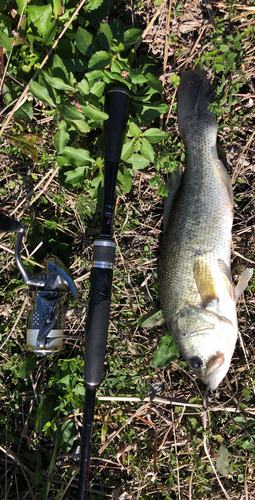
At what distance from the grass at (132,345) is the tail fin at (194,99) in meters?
0.13

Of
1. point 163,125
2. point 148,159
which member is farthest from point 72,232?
point 163,125

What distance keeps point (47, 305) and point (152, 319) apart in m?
0.85

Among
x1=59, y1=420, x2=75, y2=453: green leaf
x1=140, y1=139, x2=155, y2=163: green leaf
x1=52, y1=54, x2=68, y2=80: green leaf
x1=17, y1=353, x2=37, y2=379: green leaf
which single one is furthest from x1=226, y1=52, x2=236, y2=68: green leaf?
x1=59, y1=420, x2=75, y2=453: green leaf

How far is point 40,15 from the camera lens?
2152 millimetres

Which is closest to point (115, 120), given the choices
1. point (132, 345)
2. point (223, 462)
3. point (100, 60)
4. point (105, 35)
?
point (100, 60)

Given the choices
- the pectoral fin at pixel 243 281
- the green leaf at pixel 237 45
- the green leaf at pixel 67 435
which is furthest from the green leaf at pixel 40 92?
the green leaf at pixel 67 435

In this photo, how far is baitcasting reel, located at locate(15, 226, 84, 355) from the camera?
2.29 m

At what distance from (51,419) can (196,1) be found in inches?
140

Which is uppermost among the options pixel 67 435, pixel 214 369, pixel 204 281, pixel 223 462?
pixel 204 281

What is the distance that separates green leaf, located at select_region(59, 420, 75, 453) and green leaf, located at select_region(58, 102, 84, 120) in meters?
2.37

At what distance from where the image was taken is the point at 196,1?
8.36ft

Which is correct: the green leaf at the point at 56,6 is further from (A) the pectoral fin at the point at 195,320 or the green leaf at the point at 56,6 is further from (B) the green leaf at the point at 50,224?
(A) the pectoral fin at the point at 195,320

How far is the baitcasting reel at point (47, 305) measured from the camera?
7.52 ft

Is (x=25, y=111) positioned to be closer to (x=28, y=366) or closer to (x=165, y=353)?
(x=28, y=366)
